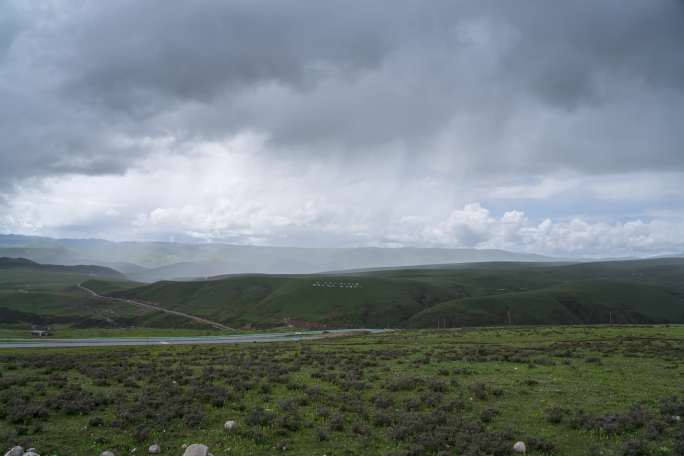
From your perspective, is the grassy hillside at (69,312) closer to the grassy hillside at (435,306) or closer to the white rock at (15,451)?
the grassy hillside at (435,306)

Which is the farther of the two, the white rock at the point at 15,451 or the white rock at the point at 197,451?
the white rock at the point at 15,451

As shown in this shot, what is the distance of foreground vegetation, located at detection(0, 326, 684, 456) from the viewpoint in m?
16.7

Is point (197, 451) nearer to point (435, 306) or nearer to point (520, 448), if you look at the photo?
point (520, 448)

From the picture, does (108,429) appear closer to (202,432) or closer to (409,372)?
(202,432)

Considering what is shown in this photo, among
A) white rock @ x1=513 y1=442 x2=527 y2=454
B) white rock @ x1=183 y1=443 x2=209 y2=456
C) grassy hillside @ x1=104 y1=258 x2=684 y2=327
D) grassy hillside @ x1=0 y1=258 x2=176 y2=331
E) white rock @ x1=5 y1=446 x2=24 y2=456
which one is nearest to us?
white rock @ x1=183 y1=443 x2=209 y2=456

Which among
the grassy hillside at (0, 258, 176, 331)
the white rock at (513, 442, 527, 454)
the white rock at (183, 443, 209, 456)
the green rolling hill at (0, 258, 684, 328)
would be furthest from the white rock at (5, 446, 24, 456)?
the grassy hillside at (0, 258, 176, 331)

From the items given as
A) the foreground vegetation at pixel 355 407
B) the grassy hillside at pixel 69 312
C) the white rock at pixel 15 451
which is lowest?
the grassy hillside at pixel 69 312

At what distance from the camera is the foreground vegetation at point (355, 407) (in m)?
16.7

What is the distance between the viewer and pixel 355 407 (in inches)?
843

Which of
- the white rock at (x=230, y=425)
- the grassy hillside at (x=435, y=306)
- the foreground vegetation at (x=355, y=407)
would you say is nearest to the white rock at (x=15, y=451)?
the foreground vegetation at (x=355, y=407)

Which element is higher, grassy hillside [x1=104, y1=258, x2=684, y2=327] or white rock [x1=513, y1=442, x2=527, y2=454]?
white rock [x1=513, y1=442, x2=527, y2=454]

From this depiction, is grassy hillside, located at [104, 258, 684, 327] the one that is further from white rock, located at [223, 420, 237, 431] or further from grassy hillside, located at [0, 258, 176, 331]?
white rock, located at [223, 420, 237, 431]

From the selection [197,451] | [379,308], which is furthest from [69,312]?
[197,451]

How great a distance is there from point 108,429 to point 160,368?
17168 millimetres
